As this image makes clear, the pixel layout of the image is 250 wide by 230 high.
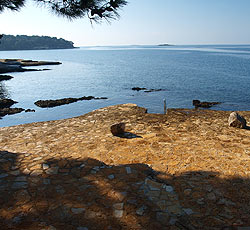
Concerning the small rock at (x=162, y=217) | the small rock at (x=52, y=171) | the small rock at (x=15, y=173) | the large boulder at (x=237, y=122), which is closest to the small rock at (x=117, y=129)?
the small rock at (x=52, y=171)

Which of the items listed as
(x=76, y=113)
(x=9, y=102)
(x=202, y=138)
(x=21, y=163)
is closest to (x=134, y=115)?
(x=202, y=138)

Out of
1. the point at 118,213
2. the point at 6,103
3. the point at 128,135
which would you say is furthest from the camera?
the point at 6,103

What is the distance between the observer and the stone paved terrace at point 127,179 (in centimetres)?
395

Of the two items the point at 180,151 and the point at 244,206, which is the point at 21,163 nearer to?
the point at 180,151

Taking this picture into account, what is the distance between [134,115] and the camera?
37.7ft

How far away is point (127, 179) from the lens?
17.1 ft

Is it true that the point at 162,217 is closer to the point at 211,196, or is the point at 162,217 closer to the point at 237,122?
the point at 211,196

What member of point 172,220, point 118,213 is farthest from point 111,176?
point 172,220

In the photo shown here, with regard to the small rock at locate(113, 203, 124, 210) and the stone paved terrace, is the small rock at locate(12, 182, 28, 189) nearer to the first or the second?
the stone paved terrace

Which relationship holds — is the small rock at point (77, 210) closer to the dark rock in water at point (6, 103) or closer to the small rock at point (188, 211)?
the small rock at point (188, 211)

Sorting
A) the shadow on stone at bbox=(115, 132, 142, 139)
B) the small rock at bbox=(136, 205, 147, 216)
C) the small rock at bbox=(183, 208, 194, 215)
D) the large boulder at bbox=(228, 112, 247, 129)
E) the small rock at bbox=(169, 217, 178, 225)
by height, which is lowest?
the shadow on stone at bbox=(115, 132, 142, 139)

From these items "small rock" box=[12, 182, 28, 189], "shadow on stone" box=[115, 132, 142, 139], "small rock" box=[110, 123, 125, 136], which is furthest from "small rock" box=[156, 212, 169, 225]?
"small rock" box=[110, 123, 125, 136]

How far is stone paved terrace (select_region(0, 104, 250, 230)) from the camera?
12.9ft

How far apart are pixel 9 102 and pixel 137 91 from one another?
16989mm
